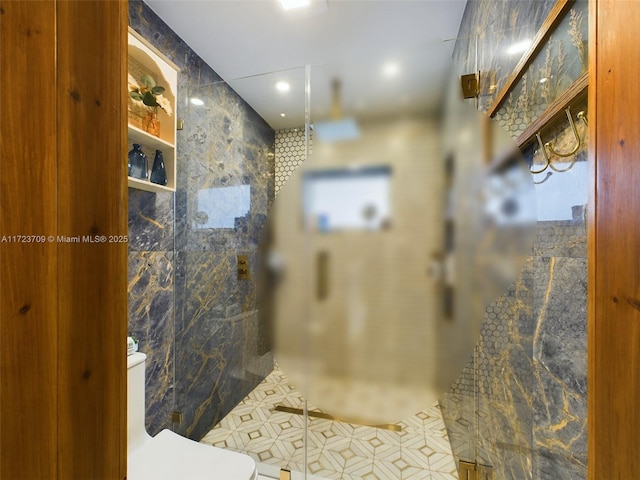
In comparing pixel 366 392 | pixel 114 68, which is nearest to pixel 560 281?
pixel 366 392

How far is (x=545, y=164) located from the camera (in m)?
0.76

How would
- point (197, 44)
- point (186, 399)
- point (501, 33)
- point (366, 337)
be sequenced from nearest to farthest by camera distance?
point (501, 33) → point (366, 337) → point (186, 399) → point (197, 44)

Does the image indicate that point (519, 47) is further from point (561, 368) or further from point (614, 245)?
point (561, 368)

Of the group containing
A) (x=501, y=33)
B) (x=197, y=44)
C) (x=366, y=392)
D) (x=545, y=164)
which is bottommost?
(x=366, y=392)

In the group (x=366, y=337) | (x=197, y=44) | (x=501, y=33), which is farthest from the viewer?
(x=197, y=44)

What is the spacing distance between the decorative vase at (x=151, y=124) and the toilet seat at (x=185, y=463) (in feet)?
4.86

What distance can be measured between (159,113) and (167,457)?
1.63 meters

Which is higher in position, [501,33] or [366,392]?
[501,33]

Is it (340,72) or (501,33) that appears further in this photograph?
(340,72)

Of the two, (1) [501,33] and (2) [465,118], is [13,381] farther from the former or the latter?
(1) [501,33]

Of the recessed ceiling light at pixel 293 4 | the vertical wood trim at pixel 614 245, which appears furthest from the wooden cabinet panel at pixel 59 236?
the recessed ceiling light at pixel 293 4

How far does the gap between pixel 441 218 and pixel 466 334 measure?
0.47 m

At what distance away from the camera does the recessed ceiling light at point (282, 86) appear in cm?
141

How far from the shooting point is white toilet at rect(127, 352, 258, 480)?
103 centimetres
